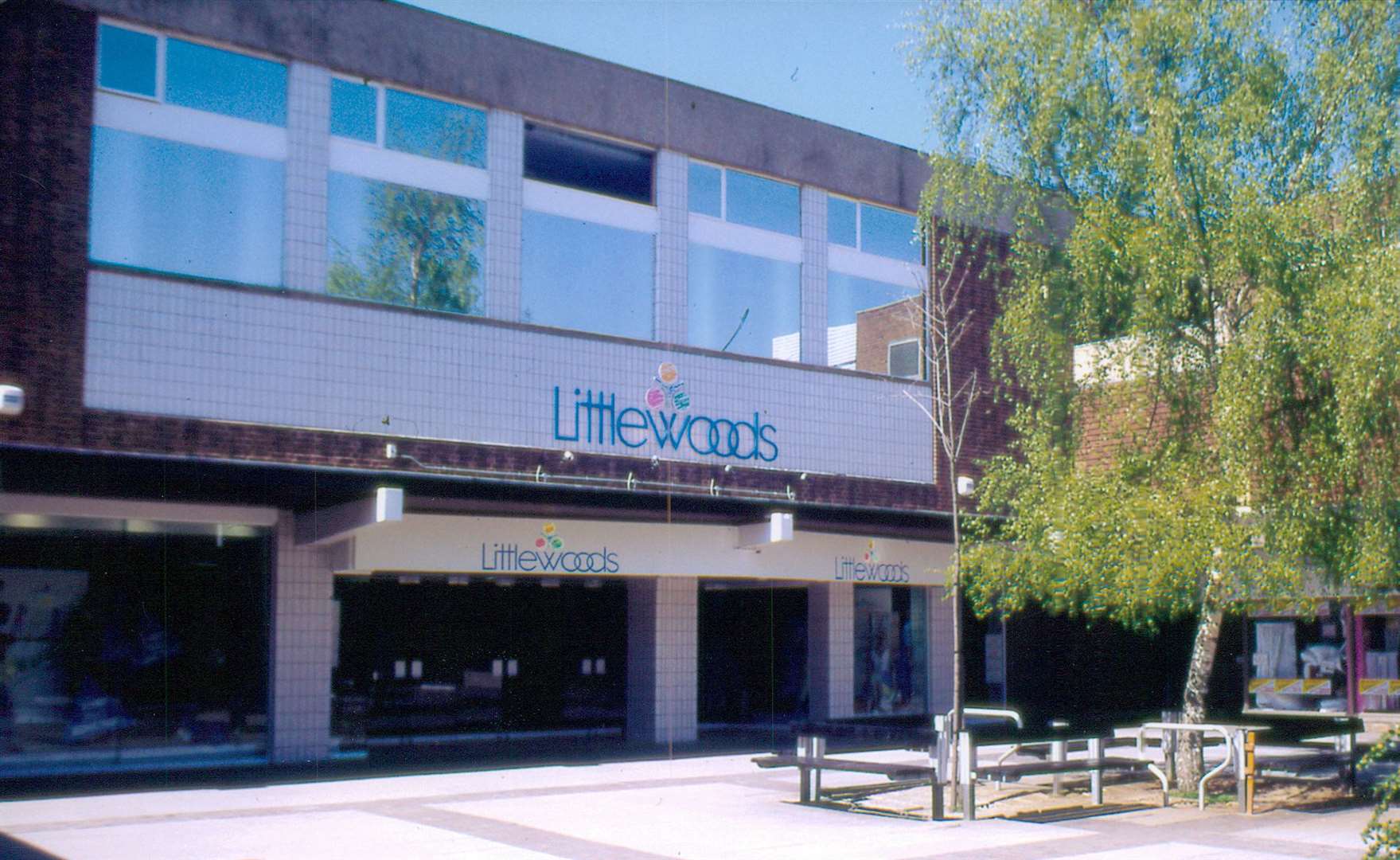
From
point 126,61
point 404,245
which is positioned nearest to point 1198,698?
point 404,245

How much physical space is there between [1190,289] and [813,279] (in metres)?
7.10

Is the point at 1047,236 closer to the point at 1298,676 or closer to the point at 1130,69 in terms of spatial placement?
the point at 1130,69

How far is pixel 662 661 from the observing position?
18906 millimetres

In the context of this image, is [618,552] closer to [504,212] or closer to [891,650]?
[504,212]

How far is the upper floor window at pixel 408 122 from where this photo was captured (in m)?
16.2

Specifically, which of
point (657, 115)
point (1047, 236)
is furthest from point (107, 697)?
point (1047, 236)

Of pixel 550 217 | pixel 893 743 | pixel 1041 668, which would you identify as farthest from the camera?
pixel 1041 668

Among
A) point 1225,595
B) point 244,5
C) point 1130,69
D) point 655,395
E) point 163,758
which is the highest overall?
point 244,5

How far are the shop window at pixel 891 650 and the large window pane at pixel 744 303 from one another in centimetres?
429

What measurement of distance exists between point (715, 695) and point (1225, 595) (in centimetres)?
1050

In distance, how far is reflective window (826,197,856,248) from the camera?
67.6 ft

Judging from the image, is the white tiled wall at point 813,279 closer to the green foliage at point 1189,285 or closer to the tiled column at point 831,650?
the tiled column at point 831,650

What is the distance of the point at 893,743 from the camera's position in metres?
13.3

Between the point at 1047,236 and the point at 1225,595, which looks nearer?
the point at 1225,595
